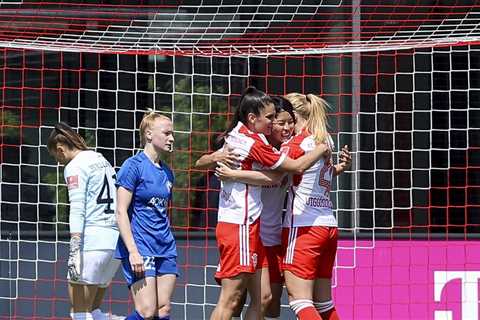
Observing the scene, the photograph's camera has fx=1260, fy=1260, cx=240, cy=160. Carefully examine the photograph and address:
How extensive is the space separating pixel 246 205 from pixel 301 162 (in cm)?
44

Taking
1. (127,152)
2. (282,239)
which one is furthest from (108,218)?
(127,152)

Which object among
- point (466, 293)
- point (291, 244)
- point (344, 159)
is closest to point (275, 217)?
point (291, 244)

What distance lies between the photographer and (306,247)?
803 centimetres

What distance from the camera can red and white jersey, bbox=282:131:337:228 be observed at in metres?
8.09

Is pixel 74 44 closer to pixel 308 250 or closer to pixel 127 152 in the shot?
pixel 127 152

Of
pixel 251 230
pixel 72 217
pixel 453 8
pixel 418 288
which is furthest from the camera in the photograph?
pixel 453 8

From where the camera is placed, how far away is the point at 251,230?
7.96m

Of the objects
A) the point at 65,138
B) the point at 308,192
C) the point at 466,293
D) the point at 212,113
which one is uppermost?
the point at 212,113

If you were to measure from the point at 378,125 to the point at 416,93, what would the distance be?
463 millimetres

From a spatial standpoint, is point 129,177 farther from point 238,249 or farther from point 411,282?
point 411,282

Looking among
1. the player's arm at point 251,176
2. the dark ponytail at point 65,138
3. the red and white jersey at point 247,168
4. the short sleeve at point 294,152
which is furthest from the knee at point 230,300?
the dark ponytail at point 65,138

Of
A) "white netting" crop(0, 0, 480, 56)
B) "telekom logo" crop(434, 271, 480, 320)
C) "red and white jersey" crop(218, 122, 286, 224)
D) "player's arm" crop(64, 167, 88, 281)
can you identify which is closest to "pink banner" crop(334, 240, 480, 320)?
"telekom logo" crop(434, 271, 480, 320)

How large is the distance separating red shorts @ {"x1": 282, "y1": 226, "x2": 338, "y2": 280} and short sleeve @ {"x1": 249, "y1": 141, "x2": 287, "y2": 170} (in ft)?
1.55

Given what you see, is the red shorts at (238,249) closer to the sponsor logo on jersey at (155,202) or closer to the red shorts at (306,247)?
the red shorts at (306,247)
